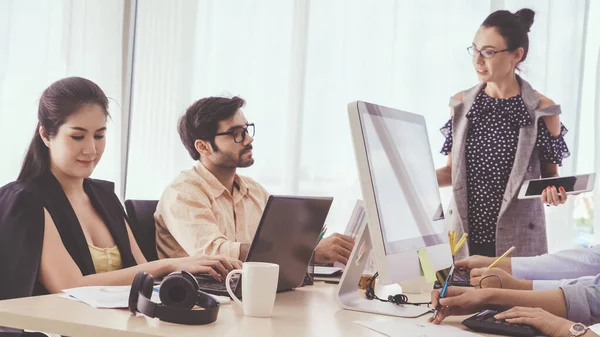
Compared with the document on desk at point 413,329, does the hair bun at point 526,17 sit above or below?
above

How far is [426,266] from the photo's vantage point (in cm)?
143

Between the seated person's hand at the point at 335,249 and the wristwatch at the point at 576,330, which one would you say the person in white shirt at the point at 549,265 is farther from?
the wristwatch at the point at 576,330

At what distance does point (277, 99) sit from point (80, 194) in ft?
6.64

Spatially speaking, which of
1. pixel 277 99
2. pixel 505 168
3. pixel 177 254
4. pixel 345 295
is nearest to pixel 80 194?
pixel 177 254

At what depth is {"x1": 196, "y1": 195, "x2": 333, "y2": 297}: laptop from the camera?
1460mm

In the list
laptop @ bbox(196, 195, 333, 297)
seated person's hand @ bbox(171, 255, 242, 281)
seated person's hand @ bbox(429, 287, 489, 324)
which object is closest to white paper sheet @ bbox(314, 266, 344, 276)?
laptop @ bbox(196, 195, 333, 297)

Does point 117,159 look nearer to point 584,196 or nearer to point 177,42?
point 177,42

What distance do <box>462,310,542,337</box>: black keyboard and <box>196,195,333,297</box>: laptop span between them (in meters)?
0.45

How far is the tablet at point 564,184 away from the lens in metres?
2.42

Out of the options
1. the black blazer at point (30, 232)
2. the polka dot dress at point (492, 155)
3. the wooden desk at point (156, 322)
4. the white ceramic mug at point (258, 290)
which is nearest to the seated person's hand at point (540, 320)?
the wooden desk at point (156, 322)

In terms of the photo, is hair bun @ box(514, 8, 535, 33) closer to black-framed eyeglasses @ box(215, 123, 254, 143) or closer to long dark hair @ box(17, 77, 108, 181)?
black-framed eyeglasses @ box(215, 123, 254, 143)

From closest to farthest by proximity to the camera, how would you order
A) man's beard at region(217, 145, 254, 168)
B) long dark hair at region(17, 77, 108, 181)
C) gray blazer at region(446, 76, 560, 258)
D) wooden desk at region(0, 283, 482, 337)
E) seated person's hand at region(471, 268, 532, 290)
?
wooden desk at region(0, 283, 482, 337) < seated person's hand at region(471, 268, 532, 290) < long dark hair at region(17, 77, 108, 181) < man's beard at region(217, 145, 254, 168) < gray blazer at region(446, 76, 560, 258)

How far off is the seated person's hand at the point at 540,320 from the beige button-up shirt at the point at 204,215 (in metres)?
0.91

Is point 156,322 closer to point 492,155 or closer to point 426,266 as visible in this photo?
point 426,266
